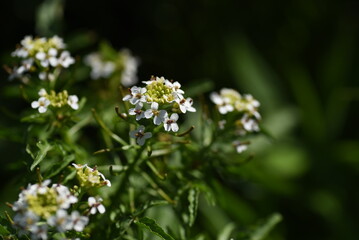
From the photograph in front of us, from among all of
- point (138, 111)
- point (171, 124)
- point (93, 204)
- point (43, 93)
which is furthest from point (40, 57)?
point (93, 204)

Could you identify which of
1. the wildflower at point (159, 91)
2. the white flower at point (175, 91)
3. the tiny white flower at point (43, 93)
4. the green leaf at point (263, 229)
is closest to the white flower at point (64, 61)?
the tiny white flower at point (43, 93)

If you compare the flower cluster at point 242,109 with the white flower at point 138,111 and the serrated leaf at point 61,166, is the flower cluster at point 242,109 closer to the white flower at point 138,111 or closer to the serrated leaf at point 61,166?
the white flower at point 138,111

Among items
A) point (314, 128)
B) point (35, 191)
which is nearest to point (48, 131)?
point (35, 191)

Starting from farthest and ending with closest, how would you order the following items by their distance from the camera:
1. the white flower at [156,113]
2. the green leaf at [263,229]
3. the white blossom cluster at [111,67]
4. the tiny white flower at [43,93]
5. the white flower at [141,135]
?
the white blossom cluster at [111,67]
the green leaf at [263,229]
the tiny white flower at [43,93]
the white flower at [141,135]
the white flower at [156,113]

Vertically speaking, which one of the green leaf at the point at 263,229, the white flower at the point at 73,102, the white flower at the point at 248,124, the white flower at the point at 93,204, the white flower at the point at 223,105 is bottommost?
the green leaf at the point at 263,229

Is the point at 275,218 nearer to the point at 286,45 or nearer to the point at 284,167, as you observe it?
the point at 284,167

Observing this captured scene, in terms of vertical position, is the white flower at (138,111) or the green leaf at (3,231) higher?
the white flower at (138,111)
